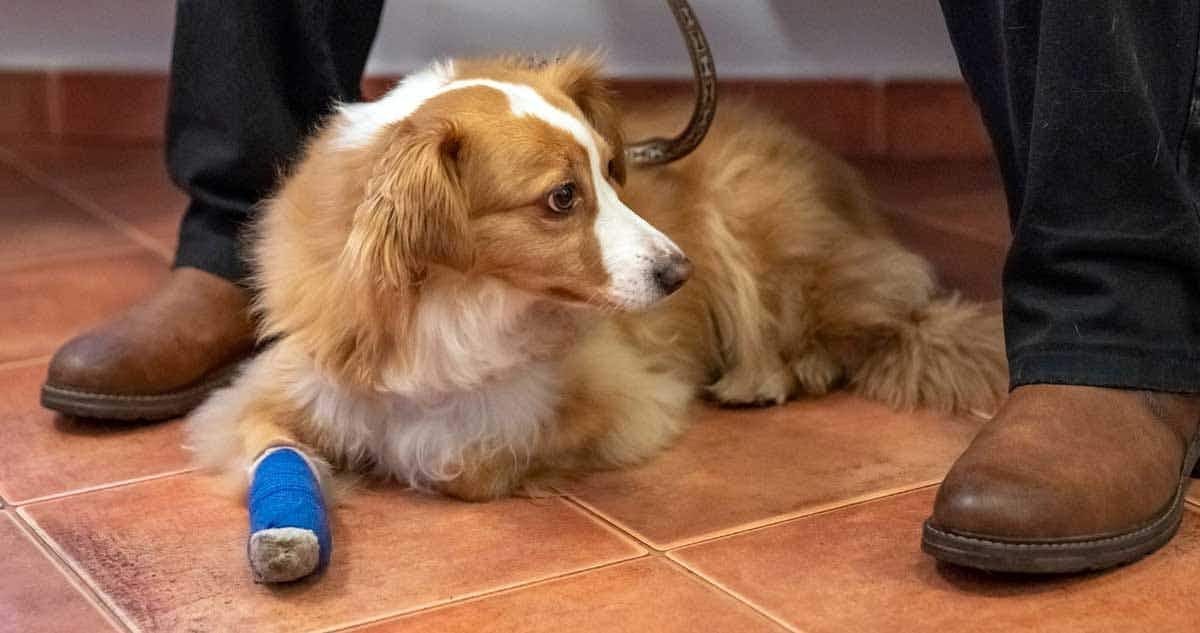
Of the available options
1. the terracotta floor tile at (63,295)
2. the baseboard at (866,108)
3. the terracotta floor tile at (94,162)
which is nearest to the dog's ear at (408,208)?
the terracotta floor tile at (63,295)

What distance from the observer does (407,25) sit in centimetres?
323

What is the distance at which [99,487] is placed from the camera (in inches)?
66.9

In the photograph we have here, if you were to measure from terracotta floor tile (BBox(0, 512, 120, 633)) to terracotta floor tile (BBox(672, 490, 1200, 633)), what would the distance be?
59 cm

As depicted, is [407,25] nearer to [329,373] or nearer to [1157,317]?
[329,373]

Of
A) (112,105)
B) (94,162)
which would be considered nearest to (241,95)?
(94,162)

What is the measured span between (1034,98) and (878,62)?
5.32ft

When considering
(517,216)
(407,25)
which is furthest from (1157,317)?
(407,25)

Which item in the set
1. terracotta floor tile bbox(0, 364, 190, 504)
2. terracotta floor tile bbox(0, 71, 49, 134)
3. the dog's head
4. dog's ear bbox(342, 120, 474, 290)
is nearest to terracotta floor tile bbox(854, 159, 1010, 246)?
the dog's head

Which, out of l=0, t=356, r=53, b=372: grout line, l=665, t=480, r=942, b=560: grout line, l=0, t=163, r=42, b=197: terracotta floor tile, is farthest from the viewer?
l=0, t=163, r=42, b=197: terracotta floor tile

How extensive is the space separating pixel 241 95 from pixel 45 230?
1.01 m

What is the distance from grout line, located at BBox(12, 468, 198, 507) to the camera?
1.66 m

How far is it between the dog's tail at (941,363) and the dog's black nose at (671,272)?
1.65 feet

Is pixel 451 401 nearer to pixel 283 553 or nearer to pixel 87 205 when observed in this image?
pixel 283 553

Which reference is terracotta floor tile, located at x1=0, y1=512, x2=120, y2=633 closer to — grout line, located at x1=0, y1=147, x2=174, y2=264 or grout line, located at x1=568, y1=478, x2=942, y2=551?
grout line, located at x1=568, y1=478, x2=942, y2=551
